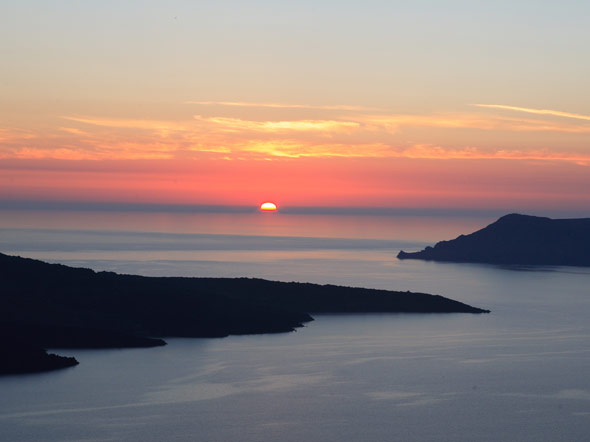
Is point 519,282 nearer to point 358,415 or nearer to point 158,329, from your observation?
point 158,329

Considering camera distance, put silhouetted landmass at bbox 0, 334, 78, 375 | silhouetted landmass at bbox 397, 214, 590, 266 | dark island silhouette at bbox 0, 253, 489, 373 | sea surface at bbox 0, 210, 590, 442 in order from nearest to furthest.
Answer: sea surface at bbox 0, 210, 590, 442 → silhouetted landmass at bbox 0, 334, 78, 375 → dark island silhouette at bbox 0, 253, 489, 373 → silhouetted landmass at bbox 397, 214, 590, 266

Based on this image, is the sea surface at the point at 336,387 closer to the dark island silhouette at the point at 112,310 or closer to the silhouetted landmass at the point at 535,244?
the dark island silhouette at the point at 112,310

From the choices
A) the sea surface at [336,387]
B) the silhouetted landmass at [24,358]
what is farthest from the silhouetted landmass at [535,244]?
the silhouetted landmass at [24,358]

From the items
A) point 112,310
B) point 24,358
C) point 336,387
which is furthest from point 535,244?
point 24,358

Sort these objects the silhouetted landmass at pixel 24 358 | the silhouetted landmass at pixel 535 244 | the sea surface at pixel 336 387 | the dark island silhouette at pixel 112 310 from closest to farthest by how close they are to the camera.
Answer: the sea surface at pixel 336 387, the silhouetted landmass at pixel 24 358, the dark island silhouette at pixel 112 310, the silhouetted landmass at pixel 535 244

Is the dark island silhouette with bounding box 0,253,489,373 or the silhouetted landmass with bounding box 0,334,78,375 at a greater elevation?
the dark island silhouette with bounding box 0,253,489,373

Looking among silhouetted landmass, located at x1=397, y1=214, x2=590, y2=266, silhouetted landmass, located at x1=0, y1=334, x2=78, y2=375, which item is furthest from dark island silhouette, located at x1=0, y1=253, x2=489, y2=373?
silhouetted landmass, located at x1=397, y1=214, x2=590, y2=266

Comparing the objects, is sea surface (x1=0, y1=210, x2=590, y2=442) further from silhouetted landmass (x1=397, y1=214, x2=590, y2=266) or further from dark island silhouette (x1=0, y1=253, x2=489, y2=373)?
silhouetted landmass (x1=397, y1=214, x2=590, y2=266)

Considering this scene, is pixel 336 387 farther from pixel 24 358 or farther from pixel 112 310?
pixel 112 310
